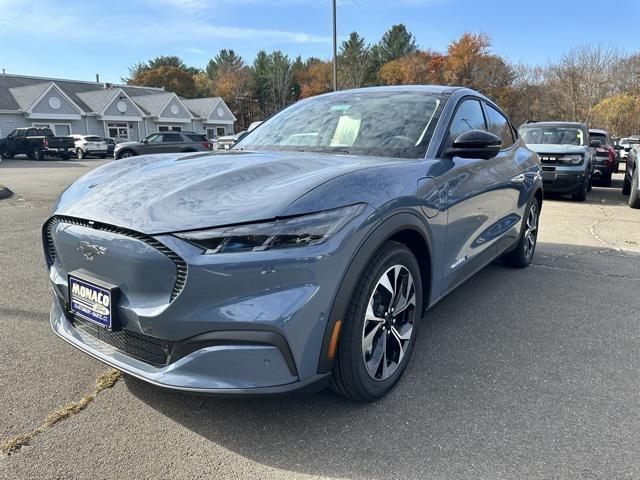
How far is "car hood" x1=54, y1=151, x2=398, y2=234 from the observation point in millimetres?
1954

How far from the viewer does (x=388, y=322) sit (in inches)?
96.9

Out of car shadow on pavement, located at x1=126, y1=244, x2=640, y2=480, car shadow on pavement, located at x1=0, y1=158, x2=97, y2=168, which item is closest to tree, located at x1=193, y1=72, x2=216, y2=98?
car shadow on pavement, located at x1=0, y1=158, x2=97, y2=168

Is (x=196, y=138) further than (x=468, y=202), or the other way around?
(x=196, y=138)

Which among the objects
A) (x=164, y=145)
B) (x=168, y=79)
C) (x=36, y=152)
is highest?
(x=168, y=79)

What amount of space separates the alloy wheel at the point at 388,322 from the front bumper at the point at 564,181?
348 inches

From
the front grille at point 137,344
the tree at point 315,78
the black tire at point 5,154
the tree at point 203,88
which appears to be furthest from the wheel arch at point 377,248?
the tree at point 203,88

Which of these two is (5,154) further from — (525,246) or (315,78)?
(315,78)

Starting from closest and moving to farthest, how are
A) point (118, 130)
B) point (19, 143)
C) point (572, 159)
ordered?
point (572, 159)
point (19, 143)
point (118, 130)

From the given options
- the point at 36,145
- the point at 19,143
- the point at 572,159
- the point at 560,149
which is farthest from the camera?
the point at 19,143

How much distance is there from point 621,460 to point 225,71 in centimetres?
8065

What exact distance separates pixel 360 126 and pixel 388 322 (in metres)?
1.42

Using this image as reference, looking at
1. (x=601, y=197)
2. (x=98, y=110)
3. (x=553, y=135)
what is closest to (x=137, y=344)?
(x=553, y=135)

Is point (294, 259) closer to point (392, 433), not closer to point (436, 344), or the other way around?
point (392, 433)

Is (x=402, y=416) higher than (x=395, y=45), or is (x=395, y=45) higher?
(x=395, y=45)
